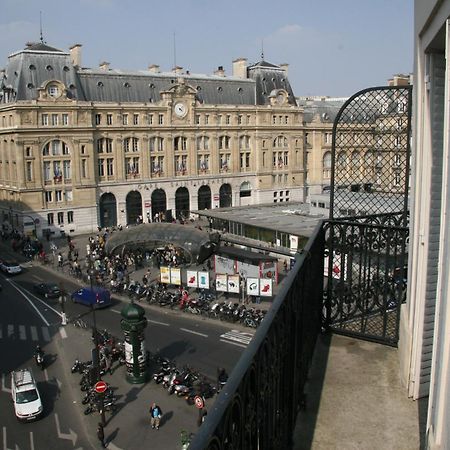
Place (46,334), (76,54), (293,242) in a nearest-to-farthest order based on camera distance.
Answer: (46,334), (293,242), (76,54)

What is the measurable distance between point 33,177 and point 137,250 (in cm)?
1743

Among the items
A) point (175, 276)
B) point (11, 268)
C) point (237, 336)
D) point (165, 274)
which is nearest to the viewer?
point (237, 336)

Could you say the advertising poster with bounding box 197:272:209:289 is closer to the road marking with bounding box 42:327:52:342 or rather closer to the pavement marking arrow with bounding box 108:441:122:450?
the road marking with bounding box 42:327:52:342

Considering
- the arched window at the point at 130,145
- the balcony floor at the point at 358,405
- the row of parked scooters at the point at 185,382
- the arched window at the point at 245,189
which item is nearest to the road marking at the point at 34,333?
the row of parked scooters at the point at 185,382

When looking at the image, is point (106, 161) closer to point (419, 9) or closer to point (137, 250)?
point (137, 250)

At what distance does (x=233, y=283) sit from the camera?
115ft

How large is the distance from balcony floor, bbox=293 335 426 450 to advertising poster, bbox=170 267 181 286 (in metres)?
29.3

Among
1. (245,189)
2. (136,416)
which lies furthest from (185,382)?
(245,189)

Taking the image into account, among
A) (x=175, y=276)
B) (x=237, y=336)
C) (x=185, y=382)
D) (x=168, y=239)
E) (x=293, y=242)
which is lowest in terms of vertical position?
(x=237, y=336)

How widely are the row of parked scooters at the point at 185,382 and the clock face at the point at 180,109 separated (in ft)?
154

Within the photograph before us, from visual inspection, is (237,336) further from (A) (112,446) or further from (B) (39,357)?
(A) (112,446)

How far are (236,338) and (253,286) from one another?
5.13 m

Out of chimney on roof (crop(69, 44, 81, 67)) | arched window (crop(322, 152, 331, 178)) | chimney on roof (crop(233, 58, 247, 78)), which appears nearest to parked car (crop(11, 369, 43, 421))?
chimney on roof (crop(69, 44, 81, 67))

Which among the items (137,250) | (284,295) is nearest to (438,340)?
(284,295)
